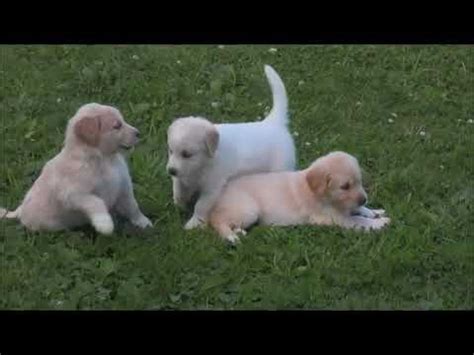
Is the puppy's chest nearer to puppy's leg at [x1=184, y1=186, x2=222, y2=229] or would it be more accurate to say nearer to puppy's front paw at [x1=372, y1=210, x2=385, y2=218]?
puppy's leg at [x1=184, y1=186, x2=222, y2=229]

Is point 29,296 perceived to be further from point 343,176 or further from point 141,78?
point 141,78

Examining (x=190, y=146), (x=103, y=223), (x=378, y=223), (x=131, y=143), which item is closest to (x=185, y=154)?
(x=190, y=146)

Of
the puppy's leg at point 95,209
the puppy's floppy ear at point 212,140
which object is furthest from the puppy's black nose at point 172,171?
the puppy's leg at point 95,209

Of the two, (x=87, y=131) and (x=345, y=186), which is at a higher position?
(x=87, y=131)

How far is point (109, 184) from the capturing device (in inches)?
278

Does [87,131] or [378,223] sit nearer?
[87,131]

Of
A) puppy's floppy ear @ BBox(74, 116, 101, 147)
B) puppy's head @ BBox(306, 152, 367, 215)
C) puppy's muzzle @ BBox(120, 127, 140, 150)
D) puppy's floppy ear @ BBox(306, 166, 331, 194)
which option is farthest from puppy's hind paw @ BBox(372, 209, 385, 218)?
puppy's floppy ear @ BBox(74, 116, 101, 147)

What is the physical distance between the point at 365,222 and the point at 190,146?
1.26 m

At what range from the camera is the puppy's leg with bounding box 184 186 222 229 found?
7.23 meters

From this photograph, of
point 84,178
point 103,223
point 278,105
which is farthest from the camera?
point 278,105

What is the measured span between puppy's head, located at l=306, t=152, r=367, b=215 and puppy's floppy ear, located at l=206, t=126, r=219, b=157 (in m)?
0.66

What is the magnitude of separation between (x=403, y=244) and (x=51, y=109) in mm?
3684

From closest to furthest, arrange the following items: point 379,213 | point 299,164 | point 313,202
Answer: point 313,202 → point 379,213 → point 299,164

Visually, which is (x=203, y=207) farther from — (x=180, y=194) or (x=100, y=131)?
(x=100, y=131)
